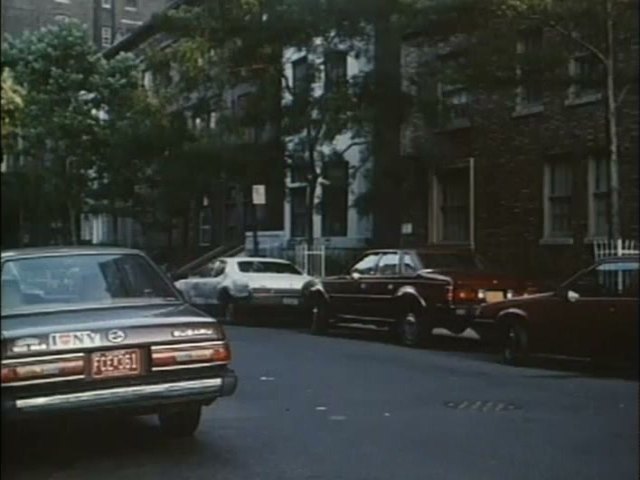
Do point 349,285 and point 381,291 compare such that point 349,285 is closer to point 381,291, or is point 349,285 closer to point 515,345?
point 381,291

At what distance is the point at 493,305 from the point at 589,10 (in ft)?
2.47

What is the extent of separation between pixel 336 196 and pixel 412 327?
0.78 m

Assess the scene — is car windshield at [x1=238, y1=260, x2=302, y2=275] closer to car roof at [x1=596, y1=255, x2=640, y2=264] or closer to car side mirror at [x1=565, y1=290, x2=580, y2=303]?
car roof at [x1=596, y1=255, x2=640, y2=264]

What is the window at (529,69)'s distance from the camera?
2.81 metres

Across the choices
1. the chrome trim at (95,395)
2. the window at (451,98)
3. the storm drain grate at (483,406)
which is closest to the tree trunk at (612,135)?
the window at (451,98)

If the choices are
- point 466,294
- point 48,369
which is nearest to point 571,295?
point 466,294

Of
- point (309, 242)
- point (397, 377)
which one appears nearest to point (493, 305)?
point (397, 377)

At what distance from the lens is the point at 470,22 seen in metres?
2.77

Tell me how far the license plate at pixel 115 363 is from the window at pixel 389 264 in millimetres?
602

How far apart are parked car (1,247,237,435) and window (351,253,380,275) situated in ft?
1.16

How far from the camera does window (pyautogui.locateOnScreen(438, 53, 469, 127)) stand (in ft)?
8.54

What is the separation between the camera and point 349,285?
2.85m

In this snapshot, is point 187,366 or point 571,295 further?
point 187,366

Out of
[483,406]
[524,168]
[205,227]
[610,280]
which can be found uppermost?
[524,168]
